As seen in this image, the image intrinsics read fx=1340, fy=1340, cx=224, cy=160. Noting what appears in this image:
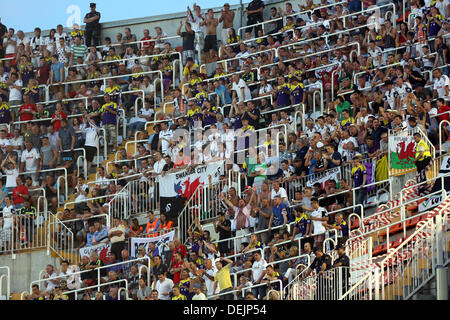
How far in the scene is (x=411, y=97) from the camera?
1048 inches

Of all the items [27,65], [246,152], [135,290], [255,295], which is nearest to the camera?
[255,295]

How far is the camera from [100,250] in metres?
27.5

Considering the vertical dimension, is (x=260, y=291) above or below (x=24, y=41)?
below

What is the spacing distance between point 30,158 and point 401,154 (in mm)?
9351

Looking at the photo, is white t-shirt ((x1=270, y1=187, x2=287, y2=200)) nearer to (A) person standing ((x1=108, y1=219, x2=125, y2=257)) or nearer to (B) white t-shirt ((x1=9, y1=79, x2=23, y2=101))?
(A) person standing ((x1=108, y1=219, x2=125, y2=257))

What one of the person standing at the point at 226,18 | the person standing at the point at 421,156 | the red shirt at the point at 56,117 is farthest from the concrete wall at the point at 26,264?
the person standing at the point at 226,18

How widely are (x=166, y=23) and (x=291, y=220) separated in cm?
1207

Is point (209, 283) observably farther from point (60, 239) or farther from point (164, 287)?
point (60, 239)

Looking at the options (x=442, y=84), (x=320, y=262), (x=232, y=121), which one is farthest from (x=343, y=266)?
(x=232, y=121)

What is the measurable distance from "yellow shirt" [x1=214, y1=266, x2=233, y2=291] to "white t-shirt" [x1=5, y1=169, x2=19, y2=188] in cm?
737

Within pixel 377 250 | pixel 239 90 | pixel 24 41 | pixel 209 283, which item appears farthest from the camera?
pixel 24 41

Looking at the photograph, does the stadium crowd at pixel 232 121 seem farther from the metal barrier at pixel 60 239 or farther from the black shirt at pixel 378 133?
the metal barrier at pixel 60 239

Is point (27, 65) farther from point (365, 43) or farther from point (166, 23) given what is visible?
point (365, 43)

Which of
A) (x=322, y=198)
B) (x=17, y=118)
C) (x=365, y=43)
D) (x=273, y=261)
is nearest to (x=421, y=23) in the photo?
(x=365, y=43)
